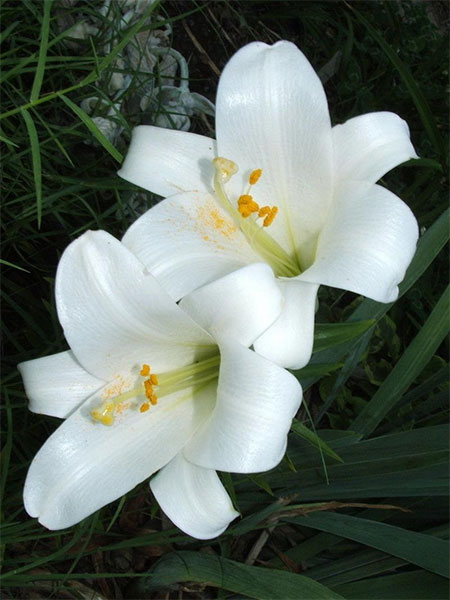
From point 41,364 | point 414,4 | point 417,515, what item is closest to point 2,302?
point 41,364

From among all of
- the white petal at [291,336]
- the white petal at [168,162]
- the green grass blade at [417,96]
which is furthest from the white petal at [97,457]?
the green grass blade at [417,96]

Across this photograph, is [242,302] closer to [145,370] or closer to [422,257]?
[145,370]

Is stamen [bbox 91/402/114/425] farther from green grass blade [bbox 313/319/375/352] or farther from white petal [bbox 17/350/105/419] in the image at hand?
green grass blade [bbox 313/319/375/352]

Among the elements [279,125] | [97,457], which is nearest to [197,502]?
[97,457]

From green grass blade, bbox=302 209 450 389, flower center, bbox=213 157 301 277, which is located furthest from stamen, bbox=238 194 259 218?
green grass blade, bbox=302 209 450 389

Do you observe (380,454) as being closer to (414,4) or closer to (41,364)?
→ (41,364)

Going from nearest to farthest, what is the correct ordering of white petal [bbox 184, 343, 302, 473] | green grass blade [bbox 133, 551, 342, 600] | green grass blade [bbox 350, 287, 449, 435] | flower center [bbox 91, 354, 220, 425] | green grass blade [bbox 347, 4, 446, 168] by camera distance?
white petal [bbox 184, 343, 302, 473] → flower center [bbox 91, 354, 220, 425] → green grass blade [bbox 133, 551, 342, 600] → green grass blade [bbox 350, 287, 449, 435] → green grass blade [bbox 347, 4, 446, 168]

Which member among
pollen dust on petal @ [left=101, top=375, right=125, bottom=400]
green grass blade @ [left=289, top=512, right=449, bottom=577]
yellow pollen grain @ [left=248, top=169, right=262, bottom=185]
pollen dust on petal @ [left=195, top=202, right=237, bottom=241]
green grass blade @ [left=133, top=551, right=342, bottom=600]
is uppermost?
yellow pollen grain @ [left=248, top=169, right=262, bottom=185]
